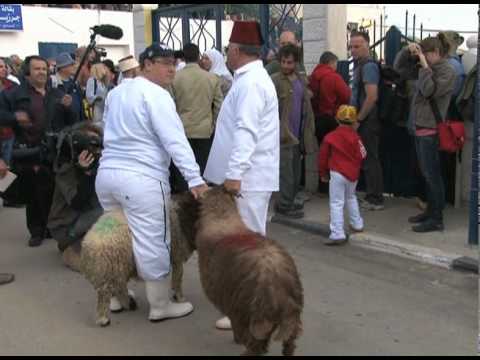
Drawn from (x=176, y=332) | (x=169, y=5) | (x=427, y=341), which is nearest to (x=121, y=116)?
(x=176, y=332)

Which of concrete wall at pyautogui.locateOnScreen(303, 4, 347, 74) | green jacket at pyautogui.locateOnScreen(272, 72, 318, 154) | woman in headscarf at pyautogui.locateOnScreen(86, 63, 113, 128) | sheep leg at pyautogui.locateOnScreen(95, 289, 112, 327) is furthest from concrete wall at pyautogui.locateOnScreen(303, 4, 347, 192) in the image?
sheep leg at pyautogui.locateOnScreen(95, 289, 112, 327)

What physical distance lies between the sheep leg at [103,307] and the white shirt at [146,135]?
91 centimetres

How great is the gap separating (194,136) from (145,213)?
3.24m

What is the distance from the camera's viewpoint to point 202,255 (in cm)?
362

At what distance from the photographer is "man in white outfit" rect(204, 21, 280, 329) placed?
3.90 m

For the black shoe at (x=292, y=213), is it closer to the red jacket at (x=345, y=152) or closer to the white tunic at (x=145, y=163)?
the red jacket at (x=345, y=152)

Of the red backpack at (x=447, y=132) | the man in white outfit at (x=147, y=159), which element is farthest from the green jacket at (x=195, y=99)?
the man in white outfit at (x=147, y=159)

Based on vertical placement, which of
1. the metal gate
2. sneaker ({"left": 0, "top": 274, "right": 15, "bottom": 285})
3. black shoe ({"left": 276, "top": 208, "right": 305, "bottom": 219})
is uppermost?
Answer: the metal gate

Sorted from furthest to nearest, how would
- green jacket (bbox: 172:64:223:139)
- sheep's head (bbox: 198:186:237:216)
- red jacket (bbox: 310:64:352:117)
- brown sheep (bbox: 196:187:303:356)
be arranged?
red jacket (bbox: 310:64:352:117), green jacket (bbox: 172:64:223:139), sheep's head (bbox: 198:186:237:216), brown sheep (bbox: 196:187:303:356)

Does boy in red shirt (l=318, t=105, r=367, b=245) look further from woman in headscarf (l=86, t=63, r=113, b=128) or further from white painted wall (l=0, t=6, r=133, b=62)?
white painted wall (l=0, t=6, r=133, b=62)

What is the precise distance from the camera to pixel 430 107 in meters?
5.97

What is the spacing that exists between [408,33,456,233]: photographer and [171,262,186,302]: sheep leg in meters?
2.82

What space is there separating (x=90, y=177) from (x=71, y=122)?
110 centimetres

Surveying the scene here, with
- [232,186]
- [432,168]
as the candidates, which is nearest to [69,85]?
[232,186]
